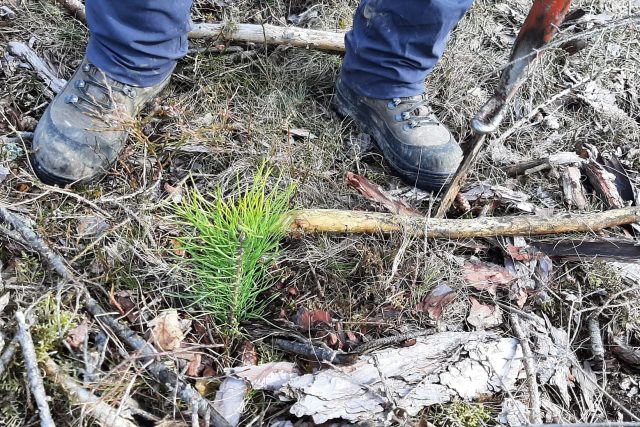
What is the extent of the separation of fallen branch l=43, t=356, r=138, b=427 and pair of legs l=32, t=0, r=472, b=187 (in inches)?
34.4

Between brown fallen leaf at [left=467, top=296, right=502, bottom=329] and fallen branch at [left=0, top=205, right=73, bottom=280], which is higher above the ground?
fallen branch at [left=0, top=205, right=73, bottom=280]

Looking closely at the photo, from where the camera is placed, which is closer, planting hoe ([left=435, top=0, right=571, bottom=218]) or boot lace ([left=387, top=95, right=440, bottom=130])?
planting hoe ([left=435, top=0, right=571, bottom=218])

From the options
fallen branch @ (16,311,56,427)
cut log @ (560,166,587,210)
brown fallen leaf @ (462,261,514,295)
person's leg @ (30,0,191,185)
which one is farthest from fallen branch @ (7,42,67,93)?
cut log @ (560,166,587,210)

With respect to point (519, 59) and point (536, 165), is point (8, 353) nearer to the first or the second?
point (519, 59)

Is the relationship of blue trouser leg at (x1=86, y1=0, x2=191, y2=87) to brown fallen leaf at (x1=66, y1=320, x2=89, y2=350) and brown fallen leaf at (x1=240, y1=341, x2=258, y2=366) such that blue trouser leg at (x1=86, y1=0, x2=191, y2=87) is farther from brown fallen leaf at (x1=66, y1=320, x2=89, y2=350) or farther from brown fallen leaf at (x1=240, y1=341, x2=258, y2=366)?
brown fallen leaf at (x1=240, y1=341, x2=258, y2=366)

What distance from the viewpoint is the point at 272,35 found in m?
2.80

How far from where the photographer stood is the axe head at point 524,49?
176cm

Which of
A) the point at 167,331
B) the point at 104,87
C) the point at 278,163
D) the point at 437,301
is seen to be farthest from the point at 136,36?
the point at 437,301

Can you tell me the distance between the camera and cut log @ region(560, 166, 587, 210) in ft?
8.25

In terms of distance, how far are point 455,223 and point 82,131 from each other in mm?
1448

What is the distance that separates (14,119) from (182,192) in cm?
78

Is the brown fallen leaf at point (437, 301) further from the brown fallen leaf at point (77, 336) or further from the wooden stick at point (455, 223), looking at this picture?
the brown fallen leaf at point (77, 336)

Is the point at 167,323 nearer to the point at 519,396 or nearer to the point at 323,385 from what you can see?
the point at 323,385

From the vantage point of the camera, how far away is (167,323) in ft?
5.95
